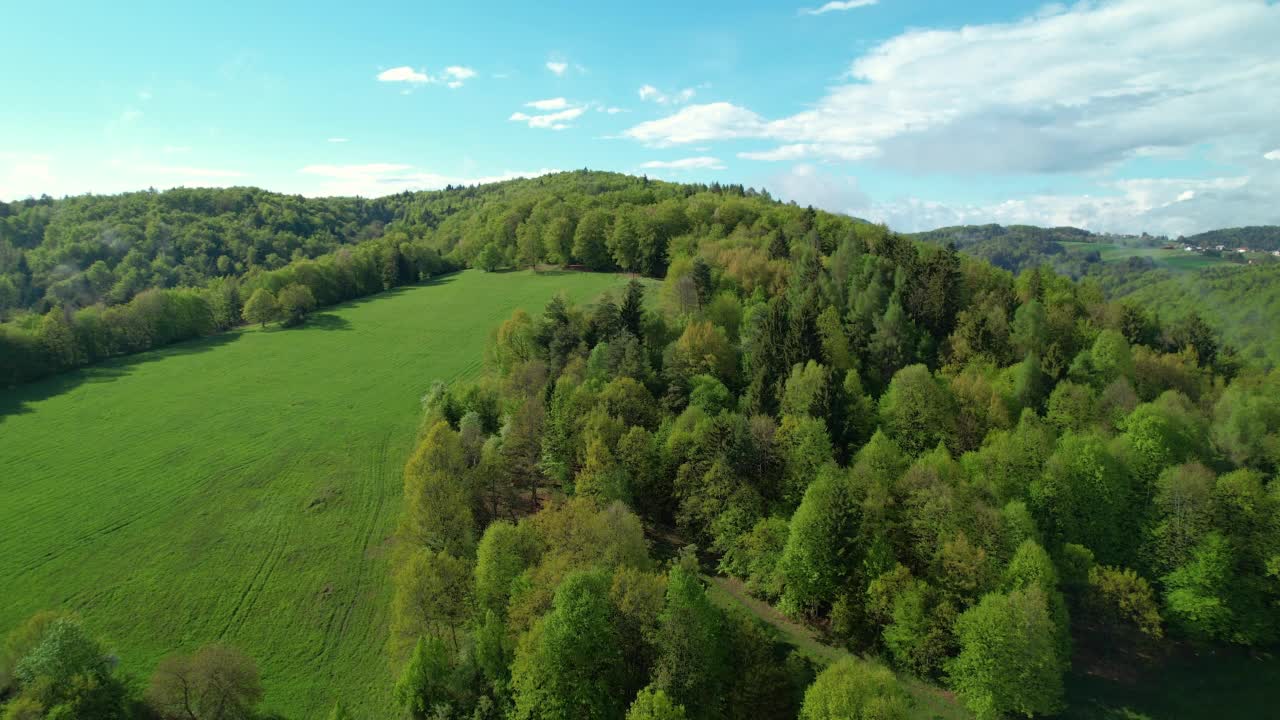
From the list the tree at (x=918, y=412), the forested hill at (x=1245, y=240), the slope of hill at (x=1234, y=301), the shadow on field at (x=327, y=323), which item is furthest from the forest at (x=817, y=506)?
the forested hill at (x=1245, y=240)

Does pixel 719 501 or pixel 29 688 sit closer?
pixel 29 688

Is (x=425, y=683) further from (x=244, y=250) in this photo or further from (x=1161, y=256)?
(x=1161, y=256)

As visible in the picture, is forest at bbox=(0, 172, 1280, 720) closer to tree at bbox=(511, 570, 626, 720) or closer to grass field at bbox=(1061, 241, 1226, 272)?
tree at bbox=(511, 570, 626, 720)

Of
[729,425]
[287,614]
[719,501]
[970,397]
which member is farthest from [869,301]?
[287,614]

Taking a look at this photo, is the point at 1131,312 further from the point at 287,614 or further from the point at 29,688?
the point at 29,688

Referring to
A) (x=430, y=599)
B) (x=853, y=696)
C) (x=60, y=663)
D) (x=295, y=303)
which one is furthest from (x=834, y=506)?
(x=295, y=303)

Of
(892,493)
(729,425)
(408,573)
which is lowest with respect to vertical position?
(408,573)
